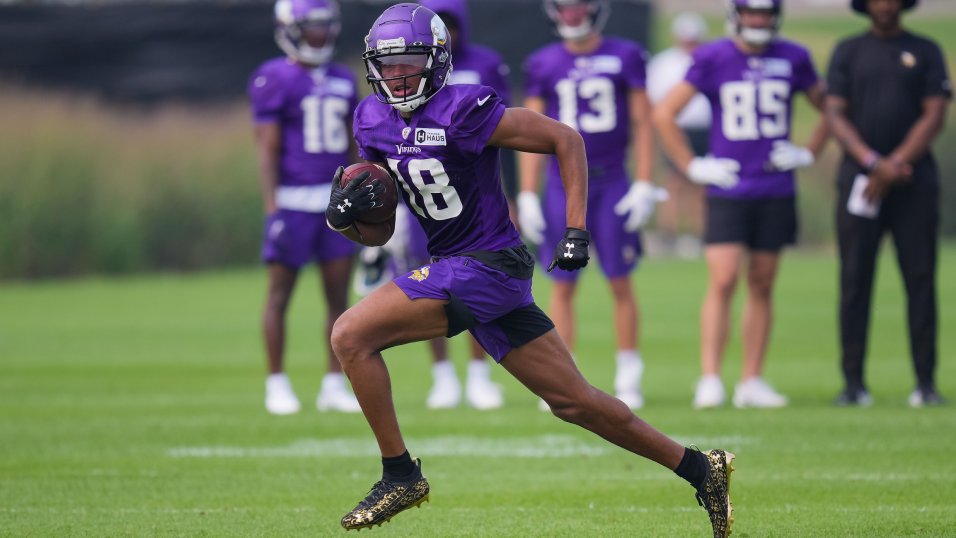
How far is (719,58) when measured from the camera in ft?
31.1

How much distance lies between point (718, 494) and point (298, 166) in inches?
177

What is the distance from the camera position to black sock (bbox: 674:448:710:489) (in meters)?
5.81

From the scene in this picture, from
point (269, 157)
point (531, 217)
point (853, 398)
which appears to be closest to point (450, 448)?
point (531, 217)

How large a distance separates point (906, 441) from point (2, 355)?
303 inches

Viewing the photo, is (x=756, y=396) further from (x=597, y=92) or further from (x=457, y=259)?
(x=457, y=259)

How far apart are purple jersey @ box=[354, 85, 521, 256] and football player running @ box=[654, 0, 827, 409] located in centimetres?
373

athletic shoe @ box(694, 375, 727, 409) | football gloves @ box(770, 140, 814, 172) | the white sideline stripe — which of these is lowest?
athletic shoe @ box(694, 375, 727, 409)

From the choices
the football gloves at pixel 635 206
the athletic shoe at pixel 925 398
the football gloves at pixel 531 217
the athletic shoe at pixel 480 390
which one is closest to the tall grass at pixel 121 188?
the athletic shoe at pixel 480 390

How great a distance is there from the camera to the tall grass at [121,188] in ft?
64.4

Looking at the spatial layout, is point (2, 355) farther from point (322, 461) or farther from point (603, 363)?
point (322, 461)

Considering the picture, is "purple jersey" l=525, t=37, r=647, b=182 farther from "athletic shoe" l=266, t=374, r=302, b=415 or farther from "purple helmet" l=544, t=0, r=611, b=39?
"athletic shoe" l=266, t=374, r=302, b=415

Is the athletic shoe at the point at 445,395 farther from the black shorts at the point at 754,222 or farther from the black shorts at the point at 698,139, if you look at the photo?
the black shorts at the point at 698,139

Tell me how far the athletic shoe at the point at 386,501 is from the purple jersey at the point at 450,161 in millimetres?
873

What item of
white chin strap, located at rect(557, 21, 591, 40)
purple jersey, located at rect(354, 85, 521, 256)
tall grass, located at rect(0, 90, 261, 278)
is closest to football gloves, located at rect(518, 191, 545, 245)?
white chin strap, located at rect(557, 21, 591, 40)
